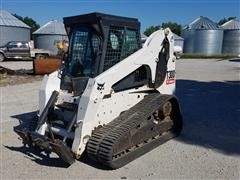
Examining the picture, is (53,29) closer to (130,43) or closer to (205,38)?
(205,38)

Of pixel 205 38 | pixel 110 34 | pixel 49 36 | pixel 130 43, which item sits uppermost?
pixel 110 34

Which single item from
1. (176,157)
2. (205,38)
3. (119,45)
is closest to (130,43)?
(119,45)

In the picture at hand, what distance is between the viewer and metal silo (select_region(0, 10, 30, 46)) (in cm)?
3506

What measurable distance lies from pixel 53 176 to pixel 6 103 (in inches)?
→ 218

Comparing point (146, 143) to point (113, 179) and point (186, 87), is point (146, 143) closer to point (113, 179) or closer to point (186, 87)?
point (113, 179)

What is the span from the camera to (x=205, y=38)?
162ft

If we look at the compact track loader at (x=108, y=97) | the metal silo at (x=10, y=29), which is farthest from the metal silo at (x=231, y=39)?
the compact track loader at (x=108, y=97)

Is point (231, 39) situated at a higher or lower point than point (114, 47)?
lower

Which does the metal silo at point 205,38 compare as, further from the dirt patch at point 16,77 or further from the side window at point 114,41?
the side window at point 114,41

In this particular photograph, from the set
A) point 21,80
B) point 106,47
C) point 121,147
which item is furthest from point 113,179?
point 21,80

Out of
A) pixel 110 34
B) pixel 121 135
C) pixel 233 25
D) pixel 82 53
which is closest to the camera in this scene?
pixel 121 135

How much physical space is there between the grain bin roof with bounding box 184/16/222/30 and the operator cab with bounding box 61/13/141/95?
153 ft

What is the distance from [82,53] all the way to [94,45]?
0.30 meters

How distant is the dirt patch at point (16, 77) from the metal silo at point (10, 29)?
19.1m
